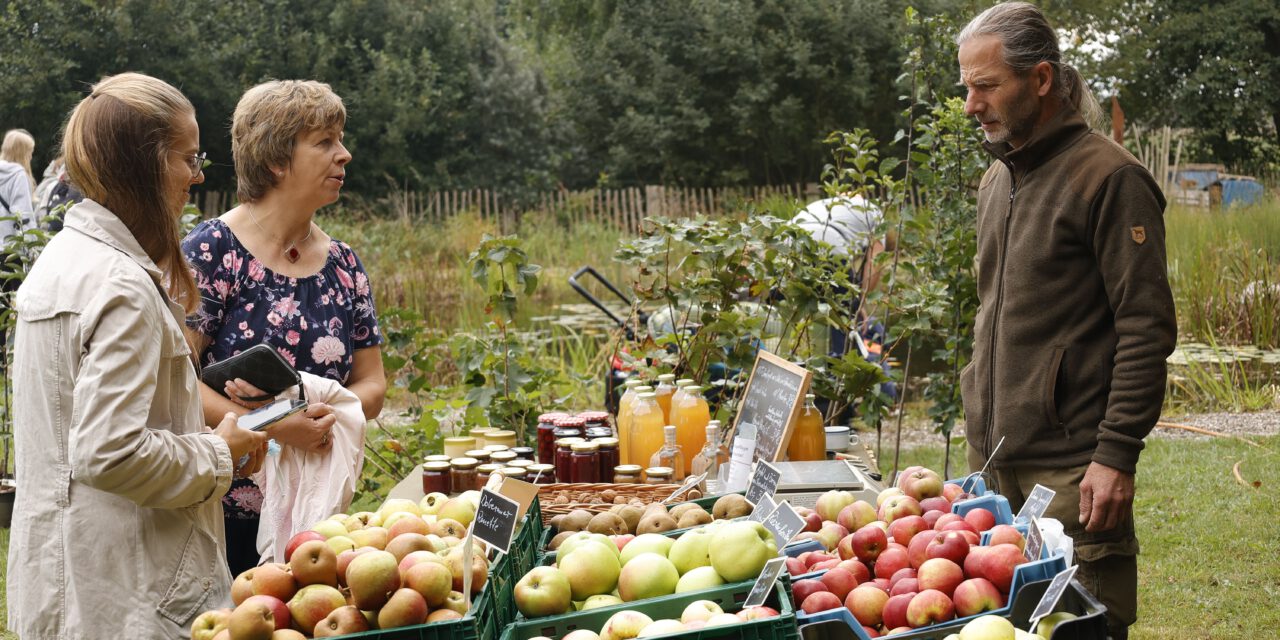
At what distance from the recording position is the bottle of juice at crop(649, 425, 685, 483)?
3.26 meters

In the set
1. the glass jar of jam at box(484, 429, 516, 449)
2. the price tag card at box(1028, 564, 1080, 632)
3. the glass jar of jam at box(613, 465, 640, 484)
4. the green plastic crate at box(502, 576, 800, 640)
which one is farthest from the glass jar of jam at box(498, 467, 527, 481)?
the price tag card at box(1028, 564, 1080, 632)

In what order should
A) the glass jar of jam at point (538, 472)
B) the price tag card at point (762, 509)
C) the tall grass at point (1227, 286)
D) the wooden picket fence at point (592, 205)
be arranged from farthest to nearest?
the wooden picket fence at point (592, 205) < the tall grass at point (1227, 286) < the glass jar of jam at point (538, 472) < the price tag card at point (762, 509)

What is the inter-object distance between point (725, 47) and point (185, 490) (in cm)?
2108

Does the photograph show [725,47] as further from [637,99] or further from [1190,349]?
[1190,349]

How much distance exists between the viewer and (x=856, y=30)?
22.5 meters

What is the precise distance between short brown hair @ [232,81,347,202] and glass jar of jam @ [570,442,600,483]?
1.12 meters

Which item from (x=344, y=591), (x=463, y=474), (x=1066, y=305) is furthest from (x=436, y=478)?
(x=1066, y=305)

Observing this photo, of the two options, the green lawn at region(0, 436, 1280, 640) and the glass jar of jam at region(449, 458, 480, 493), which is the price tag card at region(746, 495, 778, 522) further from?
the green lawn at region(0, 436, 1280, 640)

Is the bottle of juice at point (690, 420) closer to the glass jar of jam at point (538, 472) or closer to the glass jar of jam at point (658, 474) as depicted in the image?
the glass jar of jam at point (658, 474)

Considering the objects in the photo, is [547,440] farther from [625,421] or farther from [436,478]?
[436,478]

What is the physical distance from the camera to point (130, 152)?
6.89 ft

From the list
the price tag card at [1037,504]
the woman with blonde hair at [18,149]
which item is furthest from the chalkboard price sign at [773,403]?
the woman with blonde hair at [18,149]

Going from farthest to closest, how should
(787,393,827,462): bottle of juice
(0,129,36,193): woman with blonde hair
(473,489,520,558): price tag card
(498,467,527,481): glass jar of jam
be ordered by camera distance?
1. (0,129,36,193): woman with blonde hair
2. (787,393,827,462): bottle of juice
3. (498,467,527,481): glass jar of jam
4. (473,489,520,558): price tag card

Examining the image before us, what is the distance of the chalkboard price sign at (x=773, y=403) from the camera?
3262mm
